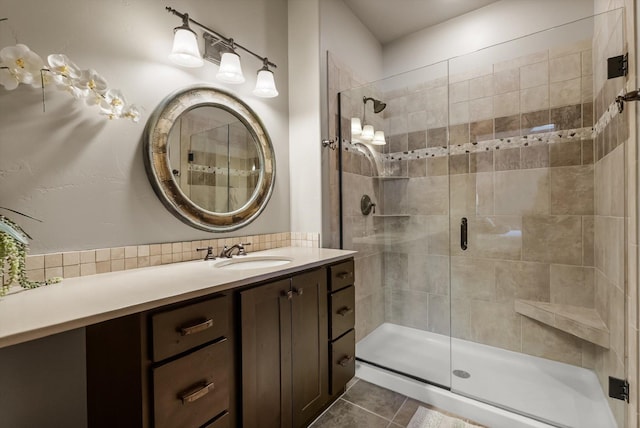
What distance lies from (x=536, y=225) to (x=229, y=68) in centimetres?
237

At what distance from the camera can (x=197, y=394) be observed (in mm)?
988

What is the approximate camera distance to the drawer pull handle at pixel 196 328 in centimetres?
96

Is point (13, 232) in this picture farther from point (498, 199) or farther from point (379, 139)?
point (498, 199)

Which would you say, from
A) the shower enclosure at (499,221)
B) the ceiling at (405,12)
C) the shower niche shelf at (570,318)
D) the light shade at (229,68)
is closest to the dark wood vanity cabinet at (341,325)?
the shower enclosure at (499,221)

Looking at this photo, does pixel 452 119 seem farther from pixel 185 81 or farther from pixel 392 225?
pixel 185 81

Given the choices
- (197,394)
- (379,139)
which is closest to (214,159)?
(197,394)

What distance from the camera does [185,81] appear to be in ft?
5.30

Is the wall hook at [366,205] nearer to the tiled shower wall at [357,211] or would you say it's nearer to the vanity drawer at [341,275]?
the tiled shower wall at [357,211]

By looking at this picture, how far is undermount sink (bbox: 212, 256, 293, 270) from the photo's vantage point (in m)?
1.66

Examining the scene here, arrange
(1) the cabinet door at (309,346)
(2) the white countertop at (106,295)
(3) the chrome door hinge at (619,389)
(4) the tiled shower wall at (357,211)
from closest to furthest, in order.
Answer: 1. (2) the white countertop at (106,295)
2. (3) the chrome door hinge at (619,389)
3. (1) the cabinet door at (309,346)
4. (4) the tiled shower wall at (357,211)

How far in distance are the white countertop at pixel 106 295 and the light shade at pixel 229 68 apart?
1.07 meters

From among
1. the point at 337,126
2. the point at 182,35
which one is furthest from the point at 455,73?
the point at 182,35

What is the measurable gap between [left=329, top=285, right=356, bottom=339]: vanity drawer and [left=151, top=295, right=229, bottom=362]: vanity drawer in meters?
0.72

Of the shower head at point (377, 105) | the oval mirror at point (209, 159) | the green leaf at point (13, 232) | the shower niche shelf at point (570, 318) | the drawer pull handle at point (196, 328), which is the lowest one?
the shower niche shelf at point (570, 318)
